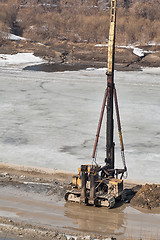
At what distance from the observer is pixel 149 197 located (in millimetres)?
10883

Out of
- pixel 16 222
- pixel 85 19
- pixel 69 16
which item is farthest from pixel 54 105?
pixel 69 16

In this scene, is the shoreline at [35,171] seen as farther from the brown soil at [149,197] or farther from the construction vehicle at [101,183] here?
the construction vehicle at [101,183]

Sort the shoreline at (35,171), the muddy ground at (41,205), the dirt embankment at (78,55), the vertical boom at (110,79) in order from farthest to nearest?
the dirt embankment at (78,55)
the shoreline at (35,171)
the vertical boom at (110,79)
the muddy ground at (41,205)

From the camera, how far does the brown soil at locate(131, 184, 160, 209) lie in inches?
425

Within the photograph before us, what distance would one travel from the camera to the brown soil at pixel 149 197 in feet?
35.4

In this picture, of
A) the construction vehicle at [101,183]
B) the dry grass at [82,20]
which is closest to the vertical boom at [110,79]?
the construction vehicle at [101,183]

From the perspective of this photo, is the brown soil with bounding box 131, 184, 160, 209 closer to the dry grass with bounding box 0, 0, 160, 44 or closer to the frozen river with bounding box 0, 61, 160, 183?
the frozen river with bounding box 0, 61, 160, 183

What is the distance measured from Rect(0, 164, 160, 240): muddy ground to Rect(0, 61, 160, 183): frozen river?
2.54 feet

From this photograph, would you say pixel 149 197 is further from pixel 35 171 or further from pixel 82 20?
pixel 82 20

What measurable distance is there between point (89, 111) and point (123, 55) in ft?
62.1

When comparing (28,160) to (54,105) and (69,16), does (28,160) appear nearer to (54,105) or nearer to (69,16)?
(54,105)

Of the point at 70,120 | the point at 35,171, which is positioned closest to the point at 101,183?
the point at 35,171

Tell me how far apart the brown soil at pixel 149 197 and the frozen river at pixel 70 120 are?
1.80 meters

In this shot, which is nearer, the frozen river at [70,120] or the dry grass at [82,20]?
the frozen river at [70,120]
